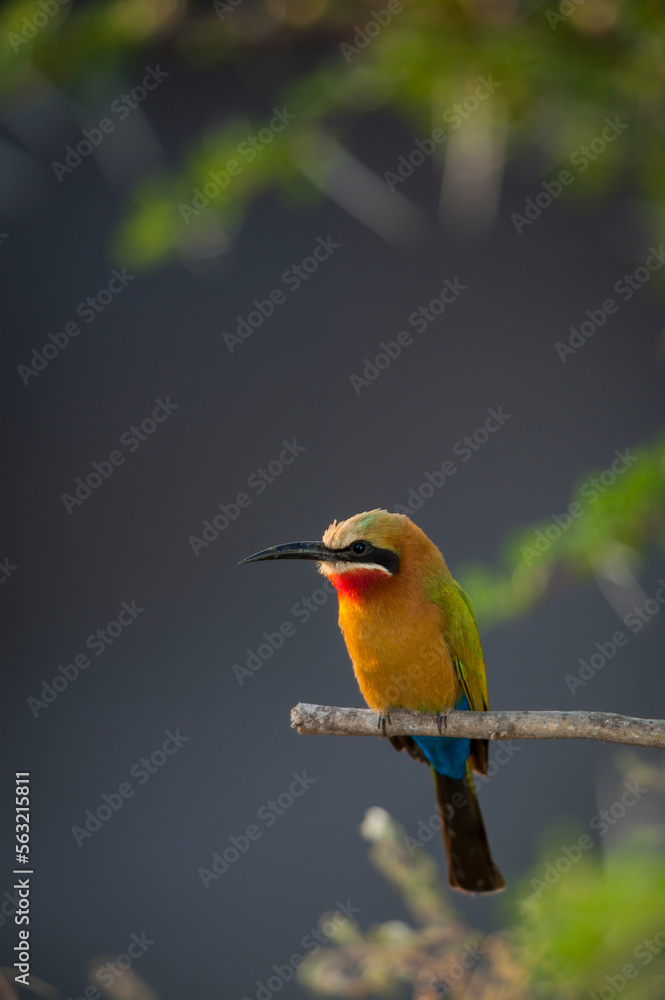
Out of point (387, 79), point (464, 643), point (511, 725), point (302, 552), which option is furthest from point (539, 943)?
point (387, 79)

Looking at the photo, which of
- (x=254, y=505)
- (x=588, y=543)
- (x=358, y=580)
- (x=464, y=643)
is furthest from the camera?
(x=254, y=505)

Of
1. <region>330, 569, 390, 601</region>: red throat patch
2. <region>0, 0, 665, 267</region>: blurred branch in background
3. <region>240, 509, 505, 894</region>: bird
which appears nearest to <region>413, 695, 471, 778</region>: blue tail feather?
<region>240, 509, 505, 894</region>: bird

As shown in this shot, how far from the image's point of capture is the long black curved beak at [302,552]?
2.09 metres

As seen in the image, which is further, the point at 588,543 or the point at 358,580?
the point at 358,580

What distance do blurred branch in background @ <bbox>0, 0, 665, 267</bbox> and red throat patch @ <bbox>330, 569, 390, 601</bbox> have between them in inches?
38.1

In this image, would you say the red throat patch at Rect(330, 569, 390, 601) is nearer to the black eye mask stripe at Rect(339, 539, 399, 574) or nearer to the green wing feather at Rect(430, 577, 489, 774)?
the black eye mask stripe at Rect(339, 539, 399, 574)

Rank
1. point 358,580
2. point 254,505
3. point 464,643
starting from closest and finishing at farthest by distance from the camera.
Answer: point 358,580
point 464,643
point 254,505

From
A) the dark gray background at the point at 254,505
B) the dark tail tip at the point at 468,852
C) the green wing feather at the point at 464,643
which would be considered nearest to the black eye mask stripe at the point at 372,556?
the green wing feather at the point at 464,643

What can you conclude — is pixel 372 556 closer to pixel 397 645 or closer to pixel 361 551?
pixel 361 551

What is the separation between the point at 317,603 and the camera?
12.5 feet

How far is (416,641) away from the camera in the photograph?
2.25 m

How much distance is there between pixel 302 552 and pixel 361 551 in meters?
0.14

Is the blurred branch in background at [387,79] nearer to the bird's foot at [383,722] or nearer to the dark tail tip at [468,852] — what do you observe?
the bird's foot at [383,722]

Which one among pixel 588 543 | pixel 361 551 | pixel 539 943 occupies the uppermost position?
pixel 588 543
